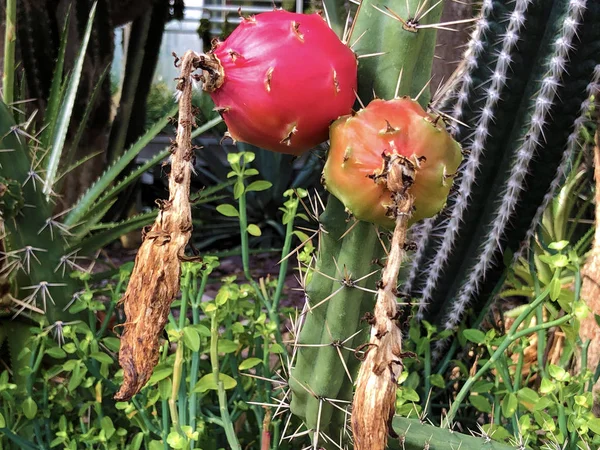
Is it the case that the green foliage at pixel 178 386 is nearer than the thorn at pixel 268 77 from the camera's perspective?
No

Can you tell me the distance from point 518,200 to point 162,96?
4.92 m

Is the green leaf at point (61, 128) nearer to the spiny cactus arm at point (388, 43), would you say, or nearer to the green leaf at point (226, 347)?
the green leaf at point (226, 347)

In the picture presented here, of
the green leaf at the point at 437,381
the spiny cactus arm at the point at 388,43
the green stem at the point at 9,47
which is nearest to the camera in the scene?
the spiny cactus arm at the point at 388,43

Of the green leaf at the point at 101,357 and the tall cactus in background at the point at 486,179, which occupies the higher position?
the tall cactus in background at the point at 486,179

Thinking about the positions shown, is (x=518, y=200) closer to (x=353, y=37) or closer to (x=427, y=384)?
(x=427, y=384)

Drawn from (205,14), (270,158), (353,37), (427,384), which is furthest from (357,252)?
(205,14)

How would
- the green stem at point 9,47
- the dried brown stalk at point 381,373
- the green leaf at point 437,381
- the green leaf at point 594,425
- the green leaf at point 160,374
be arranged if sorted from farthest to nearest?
the green stem at point 9,47 → the green leaf at point 437,381 → the green leaf at point 160,374 → the green leaf at point 594,425 → the dried brown stalk at point 381,373

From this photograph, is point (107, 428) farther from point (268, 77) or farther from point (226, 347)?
point (268, 77)

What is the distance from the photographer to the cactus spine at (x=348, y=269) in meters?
0.48

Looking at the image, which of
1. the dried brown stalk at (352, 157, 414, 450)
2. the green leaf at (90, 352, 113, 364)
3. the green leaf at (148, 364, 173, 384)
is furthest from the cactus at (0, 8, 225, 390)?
the dried brown stalk at (352, 157, 414, 450)

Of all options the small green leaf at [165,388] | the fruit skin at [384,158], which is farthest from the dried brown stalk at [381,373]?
the small green leaf at [165,388]

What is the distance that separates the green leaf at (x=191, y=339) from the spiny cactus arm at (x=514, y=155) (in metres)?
0.48

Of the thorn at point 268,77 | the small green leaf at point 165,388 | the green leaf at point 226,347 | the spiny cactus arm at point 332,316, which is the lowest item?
the small green leaf at point 165,388

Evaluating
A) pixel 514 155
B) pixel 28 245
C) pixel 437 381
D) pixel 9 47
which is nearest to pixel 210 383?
pixel 437 381
